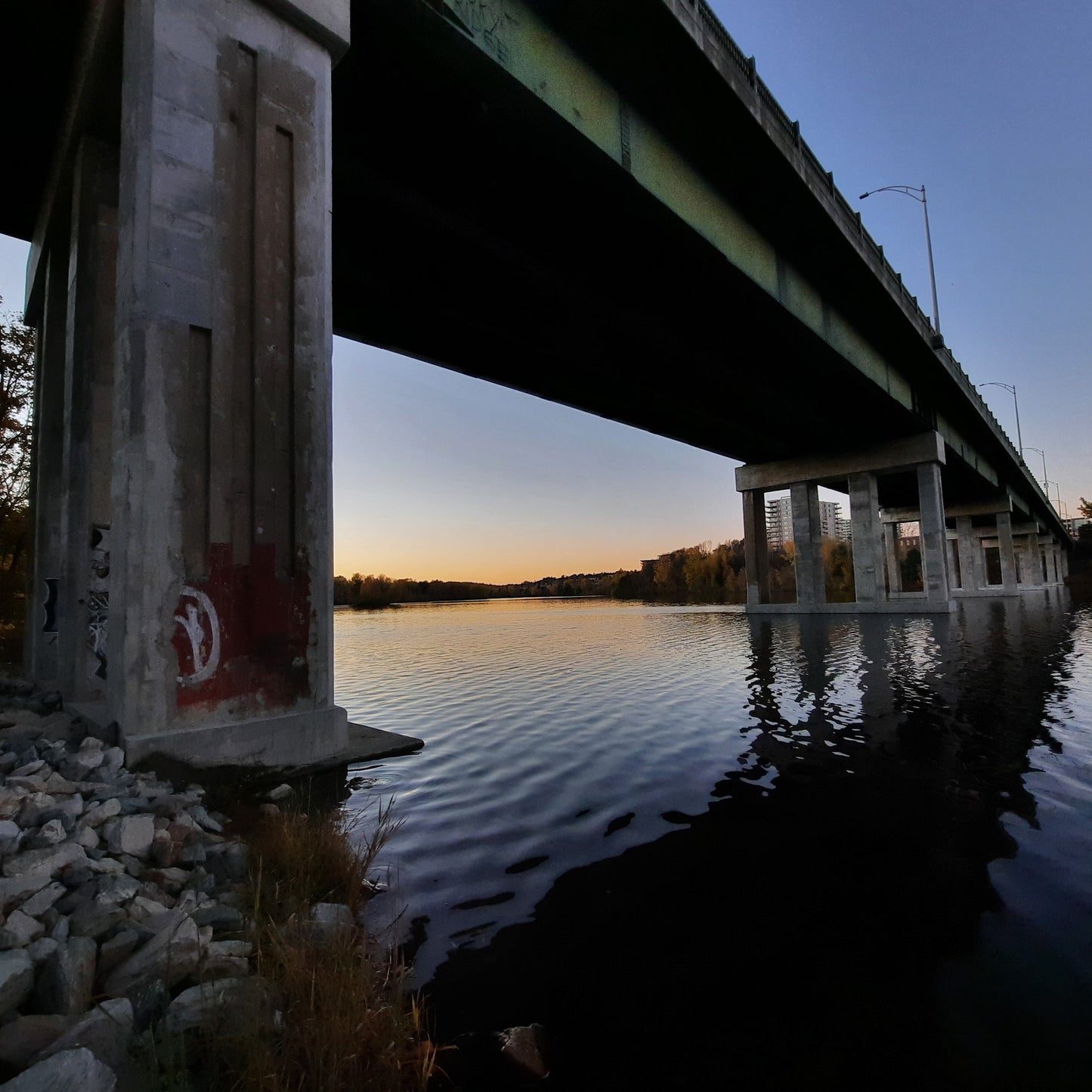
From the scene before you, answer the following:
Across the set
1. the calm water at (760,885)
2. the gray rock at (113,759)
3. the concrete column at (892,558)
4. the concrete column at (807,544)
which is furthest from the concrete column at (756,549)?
the gray rock at (113,759)

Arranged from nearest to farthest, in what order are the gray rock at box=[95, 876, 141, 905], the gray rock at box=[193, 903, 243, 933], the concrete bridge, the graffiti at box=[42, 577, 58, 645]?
the gray rock at box=[95, 876, 141, 905] → the gray rock at box=[193, 903, 243, 933] → the concrete bridge → the graffiti at box=[42, 577, 58, 645]

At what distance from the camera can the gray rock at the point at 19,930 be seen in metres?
2.93

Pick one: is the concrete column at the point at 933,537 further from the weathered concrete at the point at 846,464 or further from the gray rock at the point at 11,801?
the gray rock at the point at 11,801

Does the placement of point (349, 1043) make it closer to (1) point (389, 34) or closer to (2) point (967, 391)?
(1) point (389, 34)

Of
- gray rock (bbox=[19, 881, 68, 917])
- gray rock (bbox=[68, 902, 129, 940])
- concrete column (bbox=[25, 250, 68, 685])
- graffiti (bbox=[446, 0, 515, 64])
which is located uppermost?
graffiti (bbox=[446, 0, 515, 64])

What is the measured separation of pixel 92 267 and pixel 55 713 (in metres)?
6.92

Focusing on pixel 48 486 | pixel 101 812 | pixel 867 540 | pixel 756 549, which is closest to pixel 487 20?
pixel 48 486

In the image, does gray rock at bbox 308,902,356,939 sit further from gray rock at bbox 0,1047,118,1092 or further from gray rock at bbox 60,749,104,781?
gray rock at bbox 60,749,104,781

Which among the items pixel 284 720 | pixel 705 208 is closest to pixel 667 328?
pixel 705 208

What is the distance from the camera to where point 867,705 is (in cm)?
1155

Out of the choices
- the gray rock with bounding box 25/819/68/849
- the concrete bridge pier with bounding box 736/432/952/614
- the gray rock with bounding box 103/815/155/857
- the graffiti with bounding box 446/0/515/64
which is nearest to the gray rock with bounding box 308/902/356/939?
the gray rock with bounding box 103/815/155/857

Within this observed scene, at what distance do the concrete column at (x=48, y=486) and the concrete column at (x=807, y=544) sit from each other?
41509 mm

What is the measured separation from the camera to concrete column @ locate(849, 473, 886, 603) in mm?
42812

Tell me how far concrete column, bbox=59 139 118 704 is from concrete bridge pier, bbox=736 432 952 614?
136 feet
